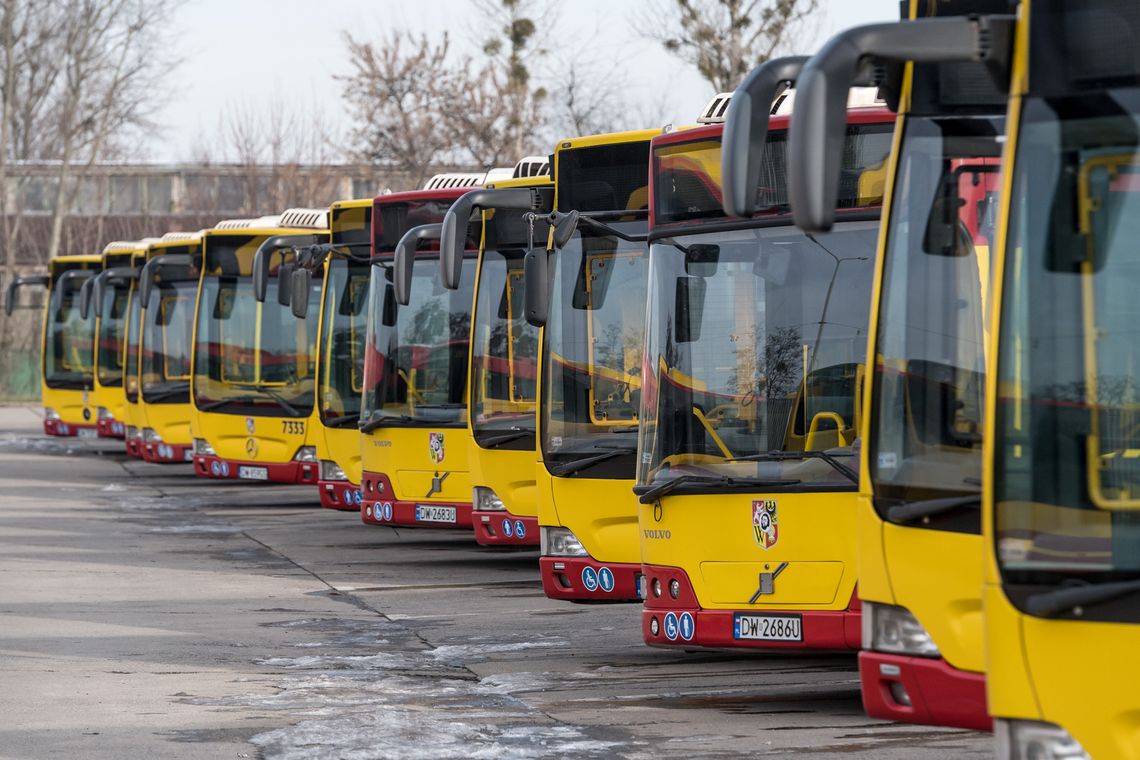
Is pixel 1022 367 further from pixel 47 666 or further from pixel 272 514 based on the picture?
pixel 272 514

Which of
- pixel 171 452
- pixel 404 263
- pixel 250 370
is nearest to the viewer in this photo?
pixel 404 263

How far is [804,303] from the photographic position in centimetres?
961

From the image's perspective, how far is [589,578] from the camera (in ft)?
39.1

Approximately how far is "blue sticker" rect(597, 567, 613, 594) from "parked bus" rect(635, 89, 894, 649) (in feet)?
5.64

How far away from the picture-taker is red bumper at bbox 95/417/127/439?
35.0m

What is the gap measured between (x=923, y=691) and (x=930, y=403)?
970mm

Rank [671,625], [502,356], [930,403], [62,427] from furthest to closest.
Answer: [62,427] < [502,356] < [671,625] < [930,403]

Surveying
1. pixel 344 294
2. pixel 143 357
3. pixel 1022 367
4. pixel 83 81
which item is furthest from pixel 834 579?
pixel 83 81

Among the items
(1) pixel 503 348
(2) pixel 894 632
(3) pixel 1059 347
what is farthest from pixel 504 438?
(3) pixel 1059 347

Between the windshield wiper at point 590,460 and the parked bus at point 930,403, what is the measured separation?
→ 199 inches

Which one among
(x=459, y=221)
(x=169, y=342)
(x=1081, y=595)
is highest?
(x=459, y=221)

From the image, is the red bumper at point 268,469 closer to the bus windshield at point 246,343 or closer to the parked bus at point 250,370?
the parked bus at point 250,370

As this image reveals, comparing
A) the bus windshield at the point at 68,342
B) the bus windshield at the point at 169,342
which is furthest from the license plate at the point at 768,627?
the bus windshield at the point at 68,342

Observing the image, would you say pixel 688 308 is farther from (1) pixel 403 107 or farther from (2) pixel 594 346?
(1) pixel 403 107
